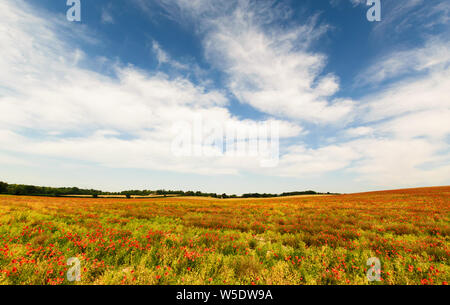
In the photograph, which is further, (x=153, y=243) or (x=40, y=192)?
(x=40, y=192)

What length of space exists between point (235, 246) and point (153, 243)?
2.54 meters

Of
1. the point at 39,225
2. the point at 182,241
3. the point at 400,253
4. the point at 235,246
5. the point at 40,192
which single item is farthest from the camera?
the point at 40,192

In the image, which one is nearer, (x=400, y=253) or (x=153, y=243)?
(x=400, y=253)
